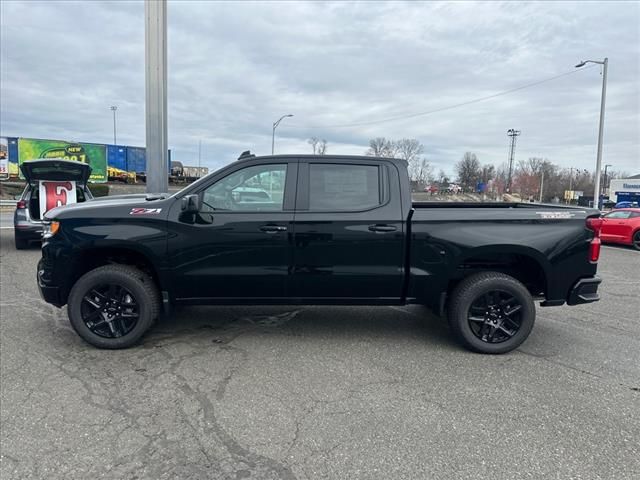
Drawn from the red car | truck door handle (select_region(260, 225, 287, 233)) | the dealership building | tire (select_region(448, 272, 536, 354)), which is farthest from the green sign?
the dealership building

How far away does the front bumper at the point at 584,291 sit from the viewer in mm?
4453

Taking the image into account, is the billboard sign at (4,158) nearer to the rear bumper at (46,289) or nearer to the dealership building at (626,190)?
the rear bumper at (46,289)

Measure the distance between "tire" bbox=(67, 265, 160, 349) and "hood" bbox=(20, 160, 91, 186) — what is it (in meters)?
6.63

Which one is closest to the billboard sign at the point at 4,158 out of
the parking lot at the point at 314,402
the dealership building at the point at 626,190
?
the parking lot at the point at 314,402

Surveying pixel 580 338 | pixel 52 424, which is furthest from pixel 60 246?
pixel 580 338

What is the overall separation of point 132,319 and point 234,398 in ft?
5.19

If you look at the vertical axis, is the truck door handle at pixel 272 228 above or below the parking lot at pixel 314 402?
above

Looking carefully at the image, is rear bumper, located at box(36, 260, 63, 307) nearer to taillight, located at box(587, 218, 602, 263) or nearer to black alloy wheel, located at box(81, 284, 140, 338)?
black alloy wheel, located at box(81, 284, 140, 338)

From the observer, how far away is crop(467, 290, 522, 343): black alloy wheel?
14.6ft

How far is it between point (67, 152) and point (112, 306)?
37869 millimetres

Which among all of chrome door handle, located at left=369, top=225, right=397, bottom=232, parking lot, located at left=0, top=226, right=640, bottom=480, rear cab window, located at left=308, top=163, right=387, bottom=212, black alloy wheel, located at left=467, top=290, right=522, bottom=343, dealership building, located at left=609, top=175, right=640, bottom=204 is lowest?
parking lot, located at left=0, top=226, right=640, bottom=480

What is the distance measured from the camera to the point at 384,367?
13.4 ft

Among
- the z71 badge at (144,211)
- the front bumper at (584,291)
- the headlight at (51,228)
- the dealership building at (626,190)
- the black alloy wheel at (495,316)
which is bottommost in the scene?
the black alloy wheel at (495,316)

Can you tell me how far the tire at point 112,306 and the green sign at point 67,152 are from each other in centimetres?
3480
